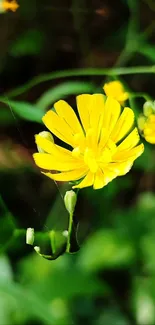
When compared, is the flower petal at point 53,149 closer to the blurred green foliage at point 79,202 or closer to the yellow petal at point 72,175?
the yellow petal at point 72,175

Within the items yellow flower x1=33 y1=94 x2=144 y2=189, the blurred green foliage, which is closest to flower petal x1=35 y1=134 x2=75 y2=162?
yellow flower x1=33 y1=94 x2=144 y2=189

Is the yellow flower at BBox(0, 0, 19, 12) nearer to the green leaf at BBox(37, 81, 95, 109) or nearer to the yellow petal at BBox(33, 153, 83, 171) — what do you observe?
the green leaf at BBox(37, 81, 95, 109)

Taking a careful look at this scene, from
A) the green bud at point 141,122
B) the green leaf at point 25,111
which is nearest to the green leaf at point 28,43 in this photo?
the green leaf at point 25,111

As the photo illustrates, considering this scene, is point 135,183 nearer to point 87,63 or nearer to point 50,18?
point 87,63

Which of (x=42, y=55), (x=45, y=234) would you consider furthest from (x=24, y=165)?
(x=45, y=234)

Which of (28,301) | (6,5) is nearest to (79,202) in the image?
(28,301)
